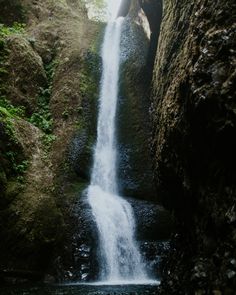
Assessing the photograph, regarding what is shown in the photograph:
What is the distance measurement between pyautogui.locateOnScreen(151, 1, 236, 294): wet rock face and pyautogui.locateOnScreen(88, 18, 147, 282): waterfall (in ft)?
7.28

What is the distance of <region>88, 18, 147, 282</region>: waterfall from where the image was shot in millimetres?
10914

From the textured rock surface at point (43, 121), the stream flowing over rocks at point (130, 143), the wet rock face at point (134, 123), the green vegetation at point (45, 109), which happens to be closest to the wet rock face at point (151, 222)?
the stream flowing over rocks at point (130, 143)

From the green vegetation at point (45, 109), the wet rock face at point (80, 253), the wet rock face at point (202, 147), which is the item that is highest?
the green vegetation at point (45, 109)

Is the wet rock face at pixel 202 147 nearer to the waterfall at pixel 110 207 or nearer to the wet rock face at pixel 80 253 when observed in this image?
the waterfall at pixel 110 207

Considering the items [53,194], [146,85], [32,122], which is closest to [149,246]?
[53,194]

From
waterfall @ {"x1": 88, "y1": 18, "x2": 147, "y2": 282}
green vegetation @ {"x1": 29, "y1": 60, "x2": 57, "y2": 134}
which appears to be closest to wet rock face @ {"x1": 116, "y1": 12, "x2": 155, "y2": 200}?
waterfall @ {"x1": 88, "y1": 18, "x2": 147, "y2": 282}

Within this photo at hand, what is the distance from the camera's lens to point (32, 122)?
15.9 m

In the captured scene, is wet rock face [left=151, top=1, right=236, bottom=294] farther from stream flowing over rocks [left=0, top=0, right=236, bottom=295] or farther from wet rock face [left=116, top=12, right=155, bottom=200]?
wet rock face [left=116, top=12, right=155, bottom=200]

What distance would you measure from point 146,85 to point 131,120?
2210 mm

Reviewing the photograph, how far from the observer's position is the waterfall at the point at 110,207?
1091 cm

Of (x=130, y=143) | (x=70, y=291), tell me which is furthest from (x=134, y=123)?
(x=70, y=291)

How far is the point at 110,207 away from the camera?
1265 cm

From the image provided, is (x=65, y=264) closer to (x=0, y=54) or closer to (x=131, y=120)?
(x=131, y=120)

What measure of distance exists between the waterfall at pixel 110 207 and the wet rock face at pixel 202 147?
7.28 ft
